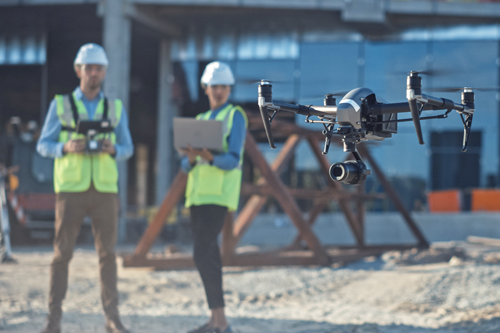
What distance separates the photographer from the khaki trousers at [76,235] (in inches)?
151

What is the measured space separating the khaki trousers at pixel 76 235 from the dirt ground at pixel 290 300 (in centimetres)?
38

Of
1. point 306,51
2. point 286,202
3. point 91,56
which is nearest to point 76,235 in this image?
point 91,56

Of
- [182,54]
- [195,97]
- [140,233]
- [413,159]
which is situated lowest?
[140,233]

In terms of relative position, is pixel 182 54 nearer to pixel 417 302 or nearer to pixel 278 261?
pixel 278 261

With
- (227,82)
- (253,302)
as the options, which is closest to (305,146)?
(253,302)

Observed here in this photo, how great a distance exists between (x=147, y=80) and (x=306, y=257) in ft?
53.0

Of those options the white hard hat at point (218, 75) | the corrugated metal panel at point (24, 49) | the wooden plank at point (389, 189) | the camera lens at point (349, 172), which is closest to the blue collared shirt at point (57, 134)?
the white hard hat at point (218, 75)

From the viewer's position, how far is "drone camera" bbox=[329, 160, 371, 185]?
2.32 metres

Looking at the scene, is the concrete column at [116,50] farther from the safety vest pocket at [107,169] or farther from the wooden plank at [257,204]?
the safety vest pocket at [107,169]

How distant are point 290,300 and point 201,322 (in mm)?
→ 1202

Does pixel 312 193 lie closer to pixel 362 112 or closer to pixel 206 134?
pixel 206 134

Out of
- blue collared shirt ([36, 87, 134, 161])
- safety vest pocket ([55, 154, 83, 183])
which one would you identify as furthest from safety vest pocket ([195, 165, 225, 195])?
safety vest pocket ([55, 154, 83, 183])

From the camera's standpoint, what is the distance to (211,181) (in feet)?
13.0

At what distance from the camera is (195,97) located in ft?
57.8
